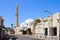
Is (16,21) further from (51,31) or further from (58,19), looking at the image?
(58,19)

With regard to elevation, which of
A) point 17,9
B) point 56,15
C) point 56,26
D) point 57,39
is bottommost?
point 57,39

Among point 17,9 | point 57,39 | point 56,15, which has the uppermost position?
point 17,9

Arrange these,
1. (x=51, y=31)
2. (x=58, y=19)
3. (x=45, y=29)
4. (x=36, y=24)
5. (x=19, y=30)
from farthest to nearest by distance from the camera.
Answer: (x=19, y=30) → (x=36, y=24) → (x=45, y=29) → (x=51, y=31) → (x=58, y=19)

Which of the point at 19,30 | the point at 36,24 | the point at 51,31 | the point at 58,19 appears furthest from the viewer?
the point at 19,30

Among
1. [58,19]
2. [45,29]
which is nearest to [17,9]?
[45,29]

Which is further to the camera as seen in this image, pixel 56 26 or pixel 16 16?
pixel 16 16

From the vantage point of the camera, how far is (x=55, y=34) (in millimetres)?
48344

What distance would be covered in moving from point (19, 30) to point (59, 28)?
4201 centimetres

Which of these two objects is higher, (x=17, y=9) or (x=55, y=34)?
(x=17, y=9)

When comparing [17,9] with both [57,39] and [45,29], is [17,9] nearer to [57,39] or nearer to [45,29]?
[45,29]

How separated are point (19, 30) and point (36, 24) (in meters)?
16.5

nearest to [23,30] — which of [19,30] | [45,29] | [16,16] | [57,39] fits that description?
[19,30]

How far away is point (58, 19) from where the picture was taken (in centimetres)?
4197

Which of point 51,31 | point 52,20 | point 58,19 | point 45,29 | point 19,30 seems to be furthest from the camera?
point 19,30
